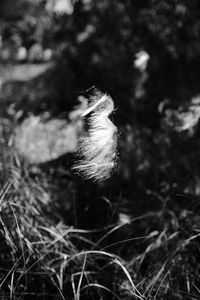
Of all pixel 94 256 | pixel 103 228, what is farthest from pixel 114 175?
pixel 94 256

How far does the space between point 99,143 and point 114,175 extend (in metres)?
0.51

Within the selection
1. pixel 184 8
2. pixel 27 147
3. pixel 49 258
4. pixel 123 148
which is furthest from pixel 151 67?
pixel 49 258

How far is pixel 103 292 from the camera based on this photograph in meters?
1.58

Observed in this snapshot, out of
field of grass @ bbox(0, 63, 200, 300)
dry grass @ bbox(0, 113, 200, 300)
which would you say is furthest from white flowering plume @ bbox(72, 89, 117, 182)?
dry grass @ bbox(0, 113, 200, 300)

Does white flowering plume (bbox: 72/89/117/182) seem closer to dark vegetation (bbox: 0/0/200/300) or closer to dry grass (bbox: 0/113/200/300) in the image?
dark vegetation (bbox: 0/0/200/300)

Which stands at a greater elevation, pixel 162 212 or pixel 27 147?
pixel 27 147

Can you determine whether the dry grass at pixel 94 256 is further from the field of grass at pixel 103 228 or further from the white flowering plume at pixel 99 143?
the white flowering plume at pixel 99 143

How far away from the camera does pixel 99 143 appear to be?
1.25 m

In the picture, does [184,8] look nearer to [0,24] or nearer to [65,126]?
[65,126]

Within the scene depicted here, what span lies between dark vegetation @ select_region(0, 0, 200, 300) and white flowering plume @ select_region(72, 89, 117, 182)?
0.51 ft

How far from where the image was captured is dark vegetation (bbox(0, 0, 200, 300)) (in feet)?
5.15

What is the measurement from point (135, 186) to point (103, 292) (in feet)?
2.07

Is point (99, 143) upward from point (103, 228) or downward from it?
upward

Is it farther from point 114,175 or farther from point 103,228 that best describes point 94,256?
point 114,175
